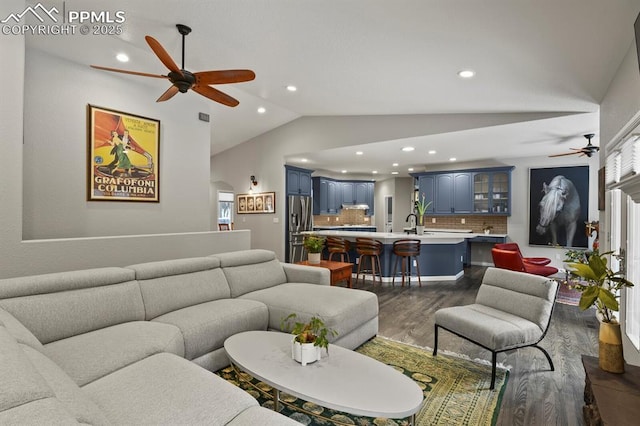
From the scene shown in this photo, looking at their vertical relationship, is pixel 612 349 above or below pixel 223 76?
below

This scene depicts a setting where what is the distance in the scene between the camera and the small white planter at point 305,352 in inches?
78.9

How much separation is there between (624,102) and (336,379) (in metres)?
3.18

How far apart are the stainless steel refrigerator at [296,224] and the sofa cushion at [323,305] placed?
404 cm

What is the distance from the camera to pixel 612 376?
5.91 ft

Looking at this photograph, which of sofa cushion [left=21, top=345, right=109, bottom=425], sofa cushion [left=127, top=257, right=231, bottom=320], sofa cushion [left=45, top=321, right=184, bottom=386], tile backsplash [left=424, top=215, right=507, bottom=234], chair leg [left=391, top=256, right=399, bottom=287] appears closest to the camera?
sofa cushion [left=21, top=345, right=109, bottom=425]

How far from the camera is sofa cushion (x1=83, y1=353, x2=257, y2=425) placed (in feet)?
4.59

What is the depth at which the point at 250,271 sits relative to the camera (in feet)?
12.1

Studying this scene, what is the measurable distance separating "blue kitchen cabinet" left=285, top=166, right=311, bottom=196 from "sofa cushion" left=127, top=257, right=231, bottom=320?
14.6 ft

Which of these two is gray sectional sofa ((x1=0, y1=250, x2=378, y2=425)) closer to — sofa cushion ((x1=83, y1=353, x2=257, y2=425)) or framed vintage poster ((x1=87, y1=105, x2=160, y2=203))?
sofa cushion ((x1=83, y1=353, x2=257, y2=425))

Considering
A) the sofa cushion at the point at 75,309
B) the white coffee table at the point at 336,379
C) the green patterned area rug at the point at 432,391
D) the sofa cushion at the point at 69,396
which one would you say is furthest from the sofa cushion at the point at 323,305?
the sofa cushion at the point at 69,396

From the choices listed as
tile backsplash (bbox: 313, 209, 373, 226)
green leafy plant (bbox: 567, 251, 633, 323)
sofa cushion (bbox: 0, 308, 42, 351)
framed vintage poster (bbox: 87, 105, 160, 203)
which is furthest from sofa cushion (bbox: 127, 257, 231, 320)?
tile backsplash (bbox: 313, 209, 373, 226)

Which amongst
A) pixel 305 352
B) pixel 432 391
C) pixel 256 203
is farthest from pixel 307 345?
pixel 256 203

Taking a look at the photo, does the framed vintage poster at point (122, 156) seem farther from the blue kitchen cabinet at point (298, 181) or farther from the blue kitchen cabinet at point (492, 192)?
the blue kitchen cabinet at point (492, 192)

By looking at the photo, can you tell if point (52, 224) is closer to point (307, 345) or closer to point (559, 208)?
point (307, 345)
